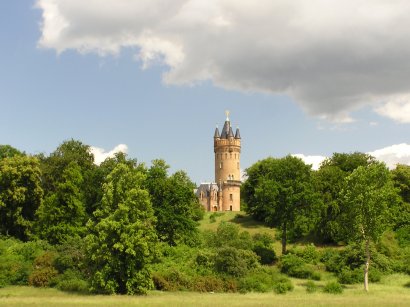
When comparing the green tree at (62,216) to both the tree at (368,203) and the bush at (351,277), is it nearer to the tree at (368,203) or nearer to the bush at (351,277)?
the bush at (351,277)

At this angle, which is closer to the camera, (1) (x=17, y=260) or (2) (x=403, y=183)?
(1) (x=17, y=260)

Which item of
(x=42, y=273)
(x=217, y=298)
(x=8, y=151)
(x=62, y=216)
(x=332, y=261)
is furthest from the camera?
(x=8, y=151)

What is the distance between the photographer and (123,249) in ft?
116

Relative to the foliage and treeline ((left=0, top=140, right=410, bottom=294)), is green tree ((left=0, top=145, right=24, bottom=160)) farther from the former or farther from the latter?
the foliage

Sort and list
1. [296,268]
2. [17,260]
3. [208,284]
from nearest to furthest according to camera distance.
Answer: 1. [208,284]
2. [17,260]
3. [296,268]

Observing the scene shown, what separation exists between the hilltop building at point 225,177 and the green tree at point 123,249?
8124 cm

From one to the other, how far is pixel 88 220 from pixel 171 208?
1031 cm

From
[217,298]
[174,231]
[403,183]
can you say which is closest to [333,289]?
[217,298]

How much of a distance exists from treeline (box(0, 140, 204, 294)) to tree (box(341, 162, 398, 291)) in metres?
14.2

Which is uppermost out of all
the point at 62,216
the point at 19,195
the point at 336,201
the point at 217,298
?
the point at 19,195

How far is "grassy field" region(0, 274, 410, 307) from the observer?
2977 cm

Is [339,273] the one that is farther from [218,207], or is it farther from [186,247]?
[218,207]

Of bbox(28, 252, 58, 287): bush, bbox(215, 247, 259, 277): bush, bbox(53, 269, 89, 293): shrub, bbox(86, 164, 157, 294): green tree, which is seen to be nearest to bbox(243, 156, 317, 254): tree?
bbox(215, 247, 259, 277): bush

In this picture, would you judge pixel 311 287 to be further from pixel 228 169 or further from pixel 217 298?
pixel 228 169
